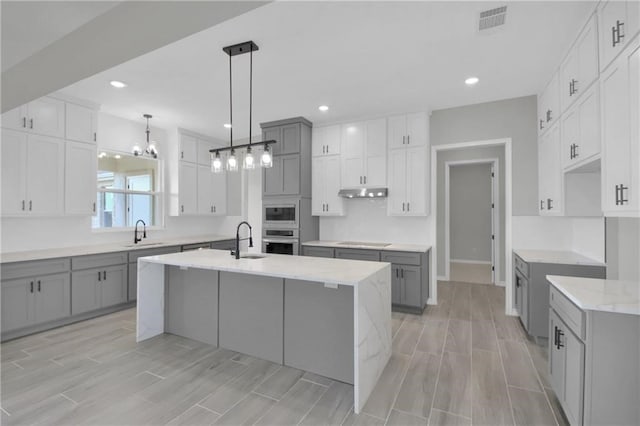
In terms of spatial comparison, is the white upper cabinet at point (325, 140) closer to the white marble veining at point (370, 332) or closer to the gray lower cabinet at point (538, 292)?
the white marble veining at point (370, 332)

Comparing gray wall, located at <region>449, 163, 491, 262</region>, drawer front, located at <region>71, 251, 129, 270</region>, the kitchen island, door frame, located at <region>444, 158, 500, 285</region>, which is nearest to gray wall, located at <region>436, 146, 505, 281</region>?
door frame, located at <region>444, 158, 500, 285</region>

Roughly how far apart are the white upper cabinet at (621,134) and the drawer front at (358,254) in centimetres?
257

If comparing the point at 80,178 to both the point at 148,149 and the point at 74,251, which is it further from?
the point at 148,149

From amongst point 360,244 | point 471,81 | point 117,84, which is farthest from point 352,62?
point 117,84

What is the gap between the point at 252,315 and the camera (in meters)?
2.79

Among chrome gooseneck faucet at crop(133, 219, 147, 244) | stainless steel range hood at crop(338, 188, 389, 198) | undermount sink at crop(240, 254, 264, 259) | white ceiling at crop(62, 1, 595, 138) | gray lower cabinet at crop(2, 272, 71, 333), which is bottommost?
gray lower cabinet at crop(2, 272, 71, 333)

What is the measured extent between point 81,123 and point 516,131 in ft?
19.5

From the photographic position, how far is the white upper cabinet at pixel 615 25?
1.75 m

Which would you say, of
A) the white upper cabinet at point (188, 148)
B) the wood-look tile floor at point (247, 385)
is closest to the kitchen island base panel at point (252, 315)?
the wood-look tile floor at point (247, 385)

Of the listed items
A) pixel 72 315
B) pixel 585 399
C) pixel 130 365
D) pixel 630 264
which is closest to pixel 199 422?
pixel 130 365

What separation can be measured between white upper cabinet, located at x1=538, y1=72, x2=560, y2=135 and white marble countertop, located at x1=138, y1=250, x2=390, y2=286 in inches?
99.0

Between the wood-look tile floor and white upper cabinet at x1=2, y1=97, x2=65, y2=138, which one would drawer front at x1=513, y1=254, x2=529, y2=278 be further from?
white upper cabinet at x1=2, y1=97, x2=65, y2=138

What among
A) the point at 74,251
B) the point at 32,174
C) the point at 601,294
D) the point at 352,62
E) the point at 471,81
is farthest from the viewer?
the point at 74,251

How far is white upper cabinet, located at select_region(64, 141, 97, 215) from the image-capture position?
3.98 meters
